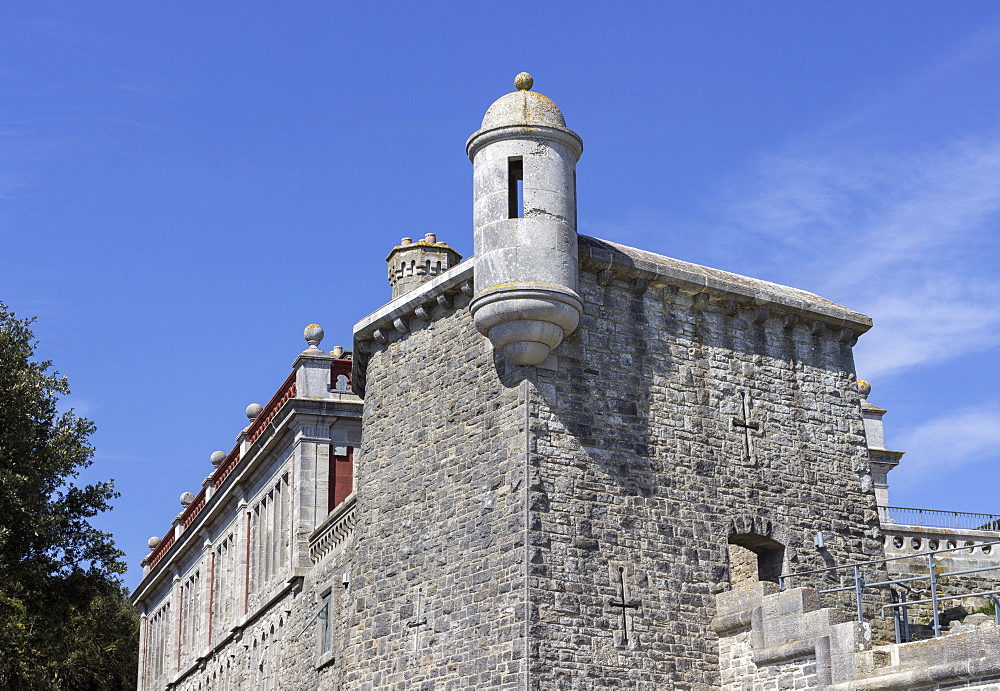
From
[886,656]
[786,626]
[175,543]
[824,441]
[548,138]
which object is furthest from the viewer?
[175,543]

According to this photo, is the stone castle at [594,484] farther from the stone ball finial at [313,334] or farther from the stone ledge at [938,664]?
the stone ball finial at [313,334]

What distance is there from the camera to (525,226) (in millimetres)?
20844

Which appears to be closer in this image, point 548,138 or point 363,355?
point 548,138

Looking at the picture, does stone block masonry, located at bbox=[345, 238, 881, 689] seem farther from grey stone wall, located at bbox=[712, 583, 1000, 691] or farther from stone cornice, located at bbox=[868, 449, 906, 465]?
stone cornice, located at bbox=[868, 449, 906, 465]

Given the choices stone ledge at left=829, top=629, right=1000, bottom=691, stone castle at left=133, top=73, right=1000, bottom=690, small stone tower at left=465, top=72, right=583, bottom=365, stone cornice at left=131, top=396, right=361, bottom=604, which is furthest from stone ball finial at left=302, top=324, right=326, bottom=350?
stone ledge at left=829, top=629, right=1000, bottom=691

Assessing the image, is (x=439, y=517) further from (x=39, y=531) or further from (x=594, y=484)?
(x=39, y=531)

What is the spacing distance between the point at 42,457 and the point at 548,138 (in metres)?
13.2

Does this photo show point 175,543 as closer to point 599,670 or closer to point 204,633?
point 204,633

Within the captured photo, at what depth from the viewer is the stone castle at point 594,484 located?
64.4 ft

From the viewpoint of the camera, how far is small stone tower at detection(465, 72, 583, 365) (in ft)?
67.2

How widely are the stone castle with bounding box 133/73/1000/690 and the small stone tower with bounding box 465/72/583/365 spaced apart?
4cm

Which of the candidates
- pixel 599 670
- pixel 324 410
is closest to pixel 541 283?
pixel 599 670

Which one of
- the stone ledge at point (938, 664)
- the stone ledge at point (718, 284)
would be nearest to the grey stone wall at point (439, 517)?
the stone ledge at point (718, 284)

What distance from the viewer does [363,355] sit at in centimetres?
2423
